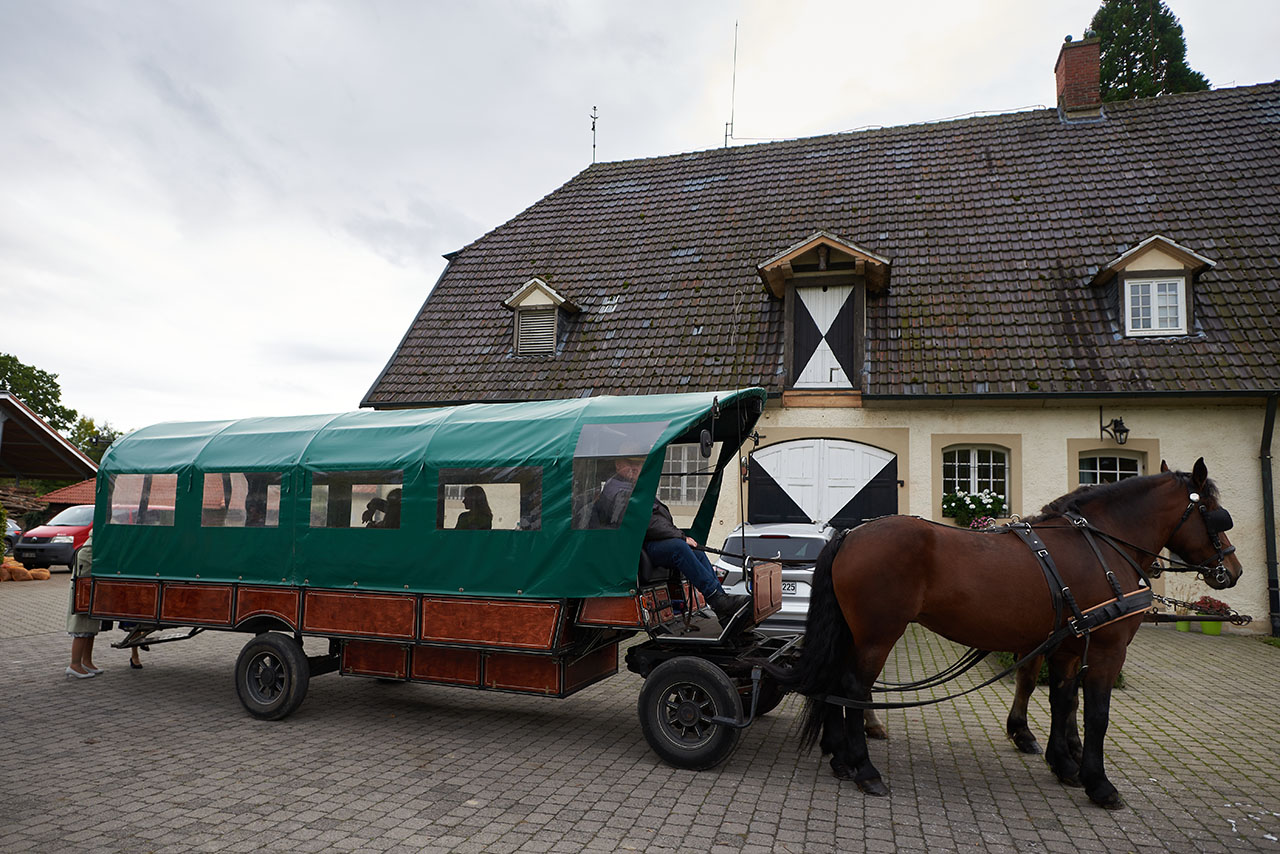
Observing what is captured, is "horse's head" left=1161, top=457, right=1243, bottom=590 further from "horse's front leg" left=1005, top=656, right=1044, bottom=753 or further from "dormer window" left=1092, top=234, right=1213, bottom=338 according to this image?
"dormer window" left=1092, top=234, right=1213, bottom=338

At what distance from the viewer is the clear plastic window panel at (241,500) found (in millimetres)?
6820

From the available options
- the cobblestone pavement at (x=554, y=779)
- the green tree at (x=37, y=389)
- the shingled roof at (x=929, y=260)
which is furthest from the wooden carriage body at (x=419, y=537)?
the green tree at (x=37, y=389)

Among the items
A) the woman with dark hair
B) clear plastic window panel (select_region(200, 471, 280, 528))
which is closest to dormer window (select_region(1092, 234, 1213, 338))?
the woman with dark hair

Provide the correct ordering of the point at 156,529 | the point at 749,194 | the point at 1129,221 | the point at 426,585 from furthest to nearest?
the point at 749,194 < the point at 1129,221 < the point at 156,529 < the point at 426,585

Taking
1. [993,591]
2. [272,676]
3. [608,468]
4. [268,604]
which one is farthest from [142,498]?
[993,591]

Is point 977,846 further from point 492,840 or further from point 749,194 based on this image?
point 749,194

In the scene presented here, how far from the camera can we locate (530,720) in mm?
6777

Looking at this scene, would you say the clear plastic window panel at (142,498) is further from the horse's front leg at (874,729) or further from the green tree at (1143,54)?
the green tree at (1143,54)

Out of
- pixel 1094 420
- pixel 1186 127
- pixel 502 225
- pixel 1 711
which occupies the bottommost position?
pixel 1 711

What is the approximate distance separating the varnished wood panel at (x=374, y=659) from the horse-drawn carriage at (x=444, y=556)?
2 cm

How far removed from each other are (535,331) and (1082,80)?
1203 centimetres

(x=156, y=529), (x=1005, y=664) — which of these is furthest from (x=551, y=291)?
(x=1005, y=664)

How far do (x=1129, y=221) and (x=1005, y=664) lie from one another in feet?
28.9

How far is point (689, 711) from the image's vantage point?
5.43 meters
